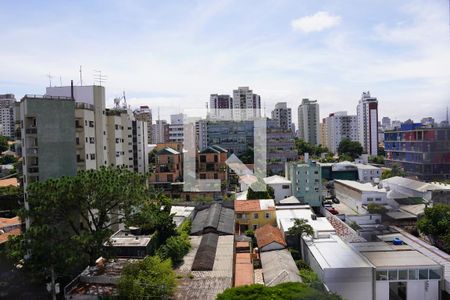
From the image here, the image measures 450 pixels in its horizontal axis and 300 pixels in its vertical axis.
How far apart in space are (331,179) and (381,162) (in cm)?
399

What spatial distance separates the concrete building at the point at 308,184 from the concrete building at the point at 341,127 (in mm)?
11391

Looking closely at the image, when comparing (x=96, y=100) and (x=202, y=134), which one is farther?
(x=202, y=134)

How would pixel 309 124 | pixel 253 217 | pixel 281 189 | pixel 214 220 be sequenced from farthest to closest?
pixel 309 124, pixel 281 189, pixel 253 217, pixel 214 220

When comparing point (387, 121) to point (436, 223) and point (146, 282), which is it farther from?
point (146, 282)

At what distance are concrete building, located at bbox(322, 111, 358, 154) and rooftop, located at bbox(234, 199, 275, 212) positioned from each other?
12.7 m

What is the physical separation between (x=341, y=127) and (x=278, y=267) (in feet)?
51.0

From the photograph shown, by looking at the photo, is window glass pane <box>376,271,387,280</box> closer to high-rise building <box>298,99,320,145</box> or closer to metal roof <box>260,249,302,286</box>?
metal roof <box>260,249,302,286</box>

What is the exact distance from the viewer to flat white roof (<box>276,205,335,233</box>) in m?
4.71

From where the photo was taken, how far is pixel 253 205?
606 cm

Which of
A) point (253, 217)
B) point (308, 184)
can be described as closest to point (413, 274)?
point (253, 217)

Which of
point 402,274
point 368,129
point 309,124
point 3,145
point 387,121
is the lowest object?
point 402,274

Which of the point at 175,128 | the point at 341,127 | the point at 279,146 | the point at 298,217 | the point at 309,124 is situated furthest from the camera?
the point at 309,124

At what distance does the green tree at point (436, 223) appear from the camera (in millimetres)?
4711

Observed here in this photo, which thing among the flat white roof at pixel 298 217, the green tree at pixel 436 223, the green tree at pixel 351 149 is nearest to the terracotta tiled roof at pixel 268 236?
the flat white roof at pixel 298 217
